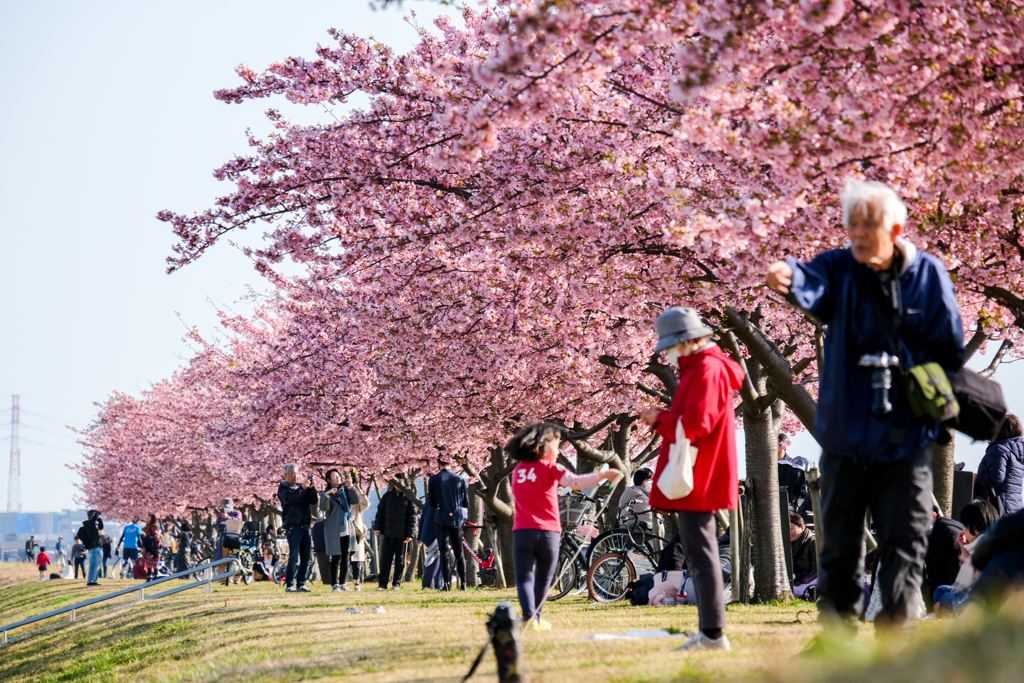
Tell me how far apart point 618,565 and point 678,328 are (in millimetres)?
7599

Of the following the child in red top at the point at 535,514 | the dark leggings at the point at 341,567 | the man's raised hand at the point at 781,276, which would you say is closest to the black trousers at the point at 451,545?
the dark leggings at the point at 341,567

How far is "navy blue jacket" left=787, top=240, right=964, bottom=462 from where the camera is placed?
4.79 meters

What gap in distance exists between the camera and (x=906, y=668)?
309 centimetres

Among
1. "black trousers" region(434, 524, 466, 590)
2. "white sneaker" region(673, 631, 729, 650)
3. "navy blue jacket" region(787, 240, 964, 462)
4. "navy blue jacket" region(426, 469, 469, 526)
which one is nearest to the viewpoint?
"navy blue jacket" region(787, 240, 964, 462)

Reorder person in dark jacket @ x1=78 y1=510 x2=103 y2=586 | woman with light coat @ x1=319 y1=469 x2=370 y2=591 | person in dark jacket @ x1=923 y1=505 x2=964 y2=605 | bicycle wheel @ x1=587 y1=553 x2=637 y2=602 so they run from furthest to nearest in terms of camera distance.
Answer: person in dark jacket @ x1=78 y1=510 x2=103 y2=586
woman with light coat @ x1=319 y1=469 x2=370 y2=591
bicycle wheel @ x1=587 y1=553 x2=637 y2=602
person in dark jacket @ x1=923 y1=505 x2=964 y2=605

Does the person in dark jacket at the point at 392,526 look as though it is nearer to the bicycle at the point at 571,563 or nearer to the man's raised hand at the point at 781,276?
the bicycle at the point at 571,563

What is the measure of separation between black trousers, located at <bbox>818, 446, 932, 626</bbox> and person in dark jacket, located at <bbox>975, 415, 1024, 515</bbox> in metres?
6.27

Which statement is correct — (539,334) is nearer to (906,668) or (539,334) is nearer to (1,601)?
(906,668)

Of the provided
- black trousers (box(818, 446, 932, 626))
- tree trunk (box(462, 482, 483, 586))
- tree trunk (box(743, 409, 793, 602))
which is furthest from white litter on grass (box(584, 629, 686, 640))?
tree trunk (box(462, 482, 483, 586))

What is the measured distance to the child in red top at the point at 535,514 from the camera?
8.71 meters

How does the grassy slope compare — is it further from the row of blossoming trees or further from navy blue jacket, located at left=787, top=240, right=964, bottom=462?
the row of blossoming trees

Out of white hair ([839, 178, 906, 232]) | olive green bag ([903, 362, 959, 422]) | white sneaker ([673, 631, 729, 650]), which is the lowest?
white sneaker ([673, 631, 729, 650])

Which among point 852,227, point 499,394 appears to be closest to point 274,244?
point 499,394

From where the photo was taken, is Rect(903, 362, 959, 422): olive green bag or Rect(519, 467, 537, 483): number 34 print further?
Rect(519, 467, 537, 483): number 34 print
